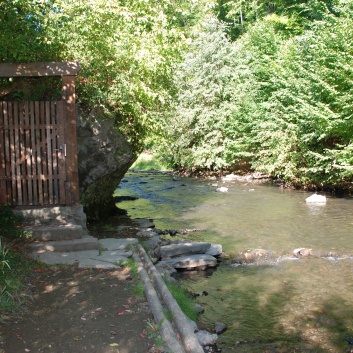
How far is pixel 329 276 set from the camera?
25.6 ft

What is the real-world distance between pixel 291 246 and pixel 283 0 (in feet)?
92.5

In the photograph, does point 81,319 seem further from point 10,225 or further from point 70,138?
point 70,138

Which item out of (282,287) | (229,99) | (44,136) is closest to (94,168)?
(44,136)

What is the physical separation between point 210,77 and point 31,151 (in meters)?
17.9

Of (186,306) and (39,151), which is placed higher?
(39,151)

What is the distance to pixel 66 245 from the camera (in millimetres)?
7199

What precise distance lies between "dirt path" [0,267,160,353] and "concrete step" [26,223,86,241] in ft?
4.74

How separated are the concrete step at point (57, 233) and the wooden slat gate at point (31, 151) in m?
0.99

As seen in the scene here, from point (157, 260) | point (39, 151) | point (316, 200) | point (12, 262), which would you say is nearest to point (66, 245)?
point (12, 262)

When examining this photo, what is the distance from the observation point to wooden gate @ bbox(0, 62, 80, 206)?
8.27 m

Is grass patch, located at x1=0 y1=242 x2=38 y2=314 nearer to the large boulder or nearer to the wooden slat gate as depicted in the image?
the wooden slat gate

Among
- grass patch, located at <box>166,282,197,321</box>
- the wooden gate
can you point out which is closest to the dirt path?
grass patch, located at <box>166,282,197,321</box>

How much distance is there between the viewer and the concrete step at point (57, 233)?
7441 mm

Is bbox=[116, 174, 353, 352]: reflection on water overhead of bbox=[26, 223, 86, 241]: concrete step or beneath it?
beneath
